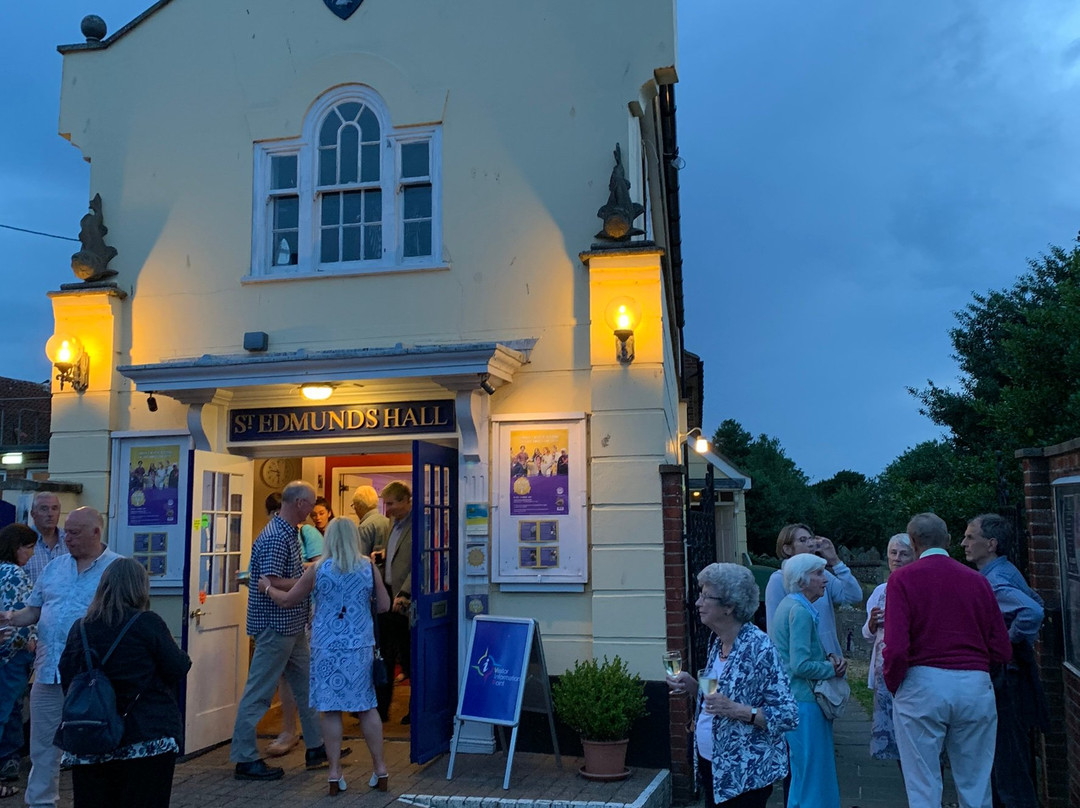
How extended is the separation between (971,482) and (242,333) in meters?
10.9

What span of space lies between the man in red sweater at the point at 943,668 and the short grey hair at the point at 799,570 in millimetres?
520

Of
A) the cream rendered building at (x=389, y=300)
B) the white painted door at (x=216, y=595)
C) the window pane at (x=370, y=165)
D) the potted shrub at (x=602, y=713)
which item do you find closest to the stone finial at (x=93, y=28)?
the cream rendered building at (x=389, y=300)

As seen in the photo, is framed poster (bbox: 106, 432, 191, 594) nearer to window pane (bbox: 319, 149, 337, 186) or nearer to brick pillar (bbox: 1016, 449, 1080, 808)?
window pane (bbox: 319, 149, 337, 186)

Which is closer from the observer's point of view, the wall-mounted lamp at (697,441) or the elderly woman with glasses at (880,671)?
the elderly woman with glasses at (880,671)

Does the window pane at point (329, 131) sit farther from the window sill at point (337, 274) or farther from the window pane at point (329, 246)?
the window sill at point (337, 274)

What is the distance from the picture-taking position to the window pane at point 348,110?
8922mm

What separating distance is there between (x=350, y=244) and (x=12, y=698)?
4.54 m

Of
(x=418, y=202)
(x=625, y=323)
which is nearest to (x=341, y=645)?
(x=625, y=323)

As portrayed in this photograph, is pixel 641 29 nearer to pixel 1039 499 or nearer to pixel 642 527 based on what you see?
pixel 642 527

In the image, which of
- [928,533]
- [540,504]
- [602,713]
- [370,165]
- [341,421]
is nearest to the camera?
[928,533]

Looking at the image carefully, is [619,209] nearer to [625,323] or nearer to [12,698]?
[625,323]

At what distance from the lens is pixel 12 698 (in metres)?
6.98

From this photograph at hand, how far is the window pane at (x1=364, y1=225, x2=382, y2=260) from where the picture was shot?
880 cm

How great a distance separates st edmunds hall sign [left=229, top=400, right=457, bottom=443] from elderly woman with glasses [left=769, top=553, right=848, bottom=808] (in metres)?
3.45
